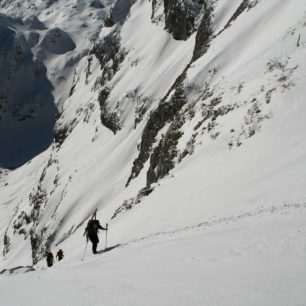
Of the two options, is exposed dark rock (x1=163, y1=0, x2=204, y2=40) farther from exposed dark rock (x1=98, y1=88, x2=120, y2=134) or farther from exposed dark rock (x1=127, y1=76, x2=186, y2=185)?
exposed dark rock (x1=127, y1=76, x2=186, y2=185)

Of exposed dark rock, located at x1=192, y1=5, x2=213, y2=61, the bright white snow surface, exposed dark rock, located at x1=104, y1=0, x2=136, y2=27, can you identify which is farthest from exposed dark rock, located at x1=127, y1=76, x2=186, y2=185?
exposed dark rock, located at x1=104, y1=0, x2=136, y2=27

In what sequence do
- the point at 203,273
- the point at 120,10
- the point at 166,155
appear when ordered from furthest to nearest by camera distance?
the point at 120,10
the point at 166,155
the point at 203,273

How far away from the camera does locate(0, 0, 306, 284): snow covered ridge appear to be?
19172 mm

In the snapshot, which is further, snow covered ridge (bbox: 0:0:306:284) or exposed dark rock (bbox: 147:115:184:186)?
exposed dark rock (bbox: 147:115:184:186)

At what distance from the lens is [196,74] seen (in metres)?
38.0

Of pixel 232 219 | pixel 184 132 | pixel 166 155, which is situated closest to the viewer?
pixel 232 219

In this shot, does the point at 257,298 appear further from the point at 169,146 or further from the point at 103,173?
the point at 103,173

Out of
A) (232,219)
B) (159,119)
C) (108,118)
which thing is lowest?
(108,118)

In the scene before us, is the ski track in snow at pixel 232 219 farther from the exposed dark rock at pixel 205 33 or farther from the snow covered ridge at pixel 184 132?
the exposed dark rock at pixel 205 33

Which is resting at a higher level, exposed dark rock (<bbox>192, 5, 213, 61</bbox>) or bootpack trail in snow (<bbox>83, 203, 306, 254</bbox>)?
bootpack trail in snow (<bbox>83, 203, 306, 254</bbox>)

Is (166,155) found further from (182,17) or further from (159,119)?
(182,17)

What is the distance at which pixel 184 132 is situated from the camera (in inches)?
1192

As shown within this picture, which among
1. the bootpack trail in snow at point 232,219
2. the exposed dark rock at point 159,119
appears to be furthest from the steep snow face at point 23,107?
the bootpack trail in snow at point 232,219

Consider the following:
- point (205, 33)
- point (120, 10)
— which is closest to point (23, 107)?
point (120, 10)
